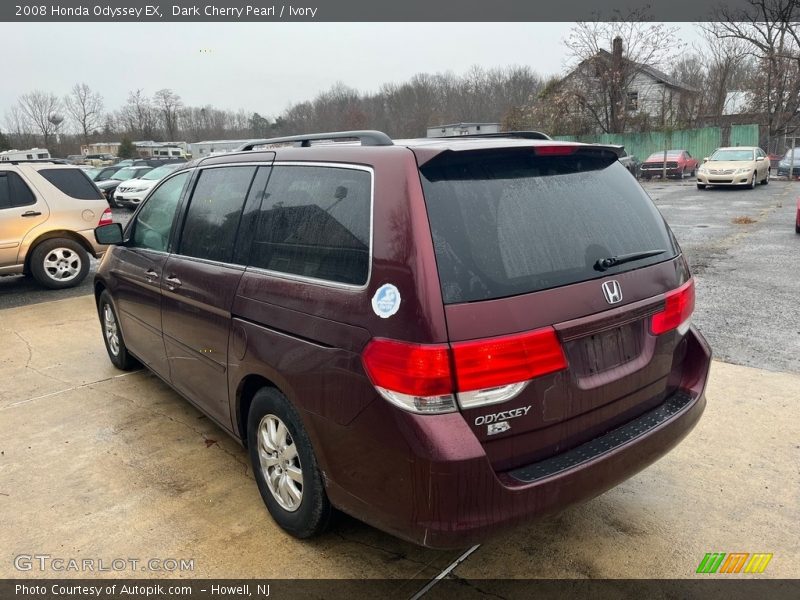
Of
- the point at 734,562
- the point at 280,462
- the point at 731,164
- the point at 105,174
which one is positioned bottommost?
the point at 734,562

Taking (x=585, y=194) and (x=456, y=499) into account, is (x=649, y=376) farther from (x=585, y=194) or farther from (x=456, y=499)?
(x=456, y=499)

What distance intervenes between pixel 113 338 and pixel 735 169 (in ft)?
70.4

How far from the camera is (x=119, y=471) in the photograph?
3523 mm

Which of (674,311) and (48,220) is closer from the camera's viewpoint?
(674,311)

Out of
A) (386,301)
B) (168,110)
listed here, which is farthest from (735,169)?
(168,110)

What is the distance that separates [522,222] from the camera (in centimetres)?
235

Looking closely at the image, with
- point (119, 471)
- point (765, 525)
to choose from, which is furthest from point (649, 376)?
point (119, 471)

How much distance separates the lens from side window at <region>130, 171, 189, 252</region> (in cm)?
393

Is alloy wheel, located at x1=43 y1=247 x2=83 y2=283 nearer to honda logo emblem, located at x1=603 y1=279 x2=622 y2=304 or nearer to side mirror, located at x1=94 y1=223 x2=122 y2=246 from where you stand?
side mirror, located at x1=94 y1=223 x2=122 y2=246

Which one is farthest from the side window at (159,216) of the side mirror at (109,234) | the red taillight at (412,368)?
the red taillight at (412,368)

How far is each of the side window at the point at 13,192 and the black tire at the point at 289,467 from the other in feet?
23.6

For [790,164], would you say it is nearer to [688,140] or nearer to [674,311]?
[688,140]

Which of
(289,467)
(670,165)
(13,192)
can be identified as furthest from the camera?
(670,165)

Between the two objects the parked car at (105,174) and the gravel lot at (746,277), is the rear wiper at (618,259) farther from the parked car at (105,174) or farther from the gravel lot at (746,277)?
the parked car at (105,174)
